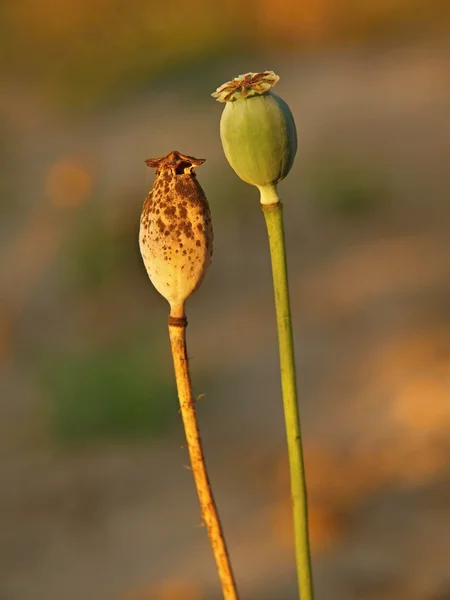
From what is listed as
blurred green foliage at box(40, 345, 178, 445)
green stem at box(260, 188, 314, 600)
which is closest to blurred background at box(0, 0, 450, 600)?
blurred green foliage at box(40, 345, 178, 445)

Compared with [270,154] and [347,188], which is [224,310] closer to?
[347,188]

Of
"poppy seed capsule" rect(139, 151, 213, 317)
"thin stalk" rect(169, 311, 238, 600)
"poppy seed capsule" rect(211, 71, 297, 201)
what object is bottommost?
"thin stalk" rect(169, 311, 238, 600)

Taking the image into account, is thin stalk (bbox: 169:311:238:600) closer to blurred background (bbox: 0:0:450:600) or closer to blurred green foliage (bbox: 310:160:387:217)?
blurred background (bbox: 0:0:450:600)

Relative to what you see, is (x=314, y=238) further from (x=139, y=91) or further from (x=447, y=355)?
(x=139, y=91)

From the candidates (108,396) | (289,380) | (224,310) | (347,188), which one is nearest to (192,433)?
(289,380)

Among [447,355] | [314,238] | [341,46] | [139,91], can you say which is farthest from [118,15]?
[447,355]

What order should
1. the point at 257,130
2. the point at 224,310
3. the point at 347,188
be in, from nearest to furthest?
the point at 257,130
the point at 224,310
the point at 347,188
